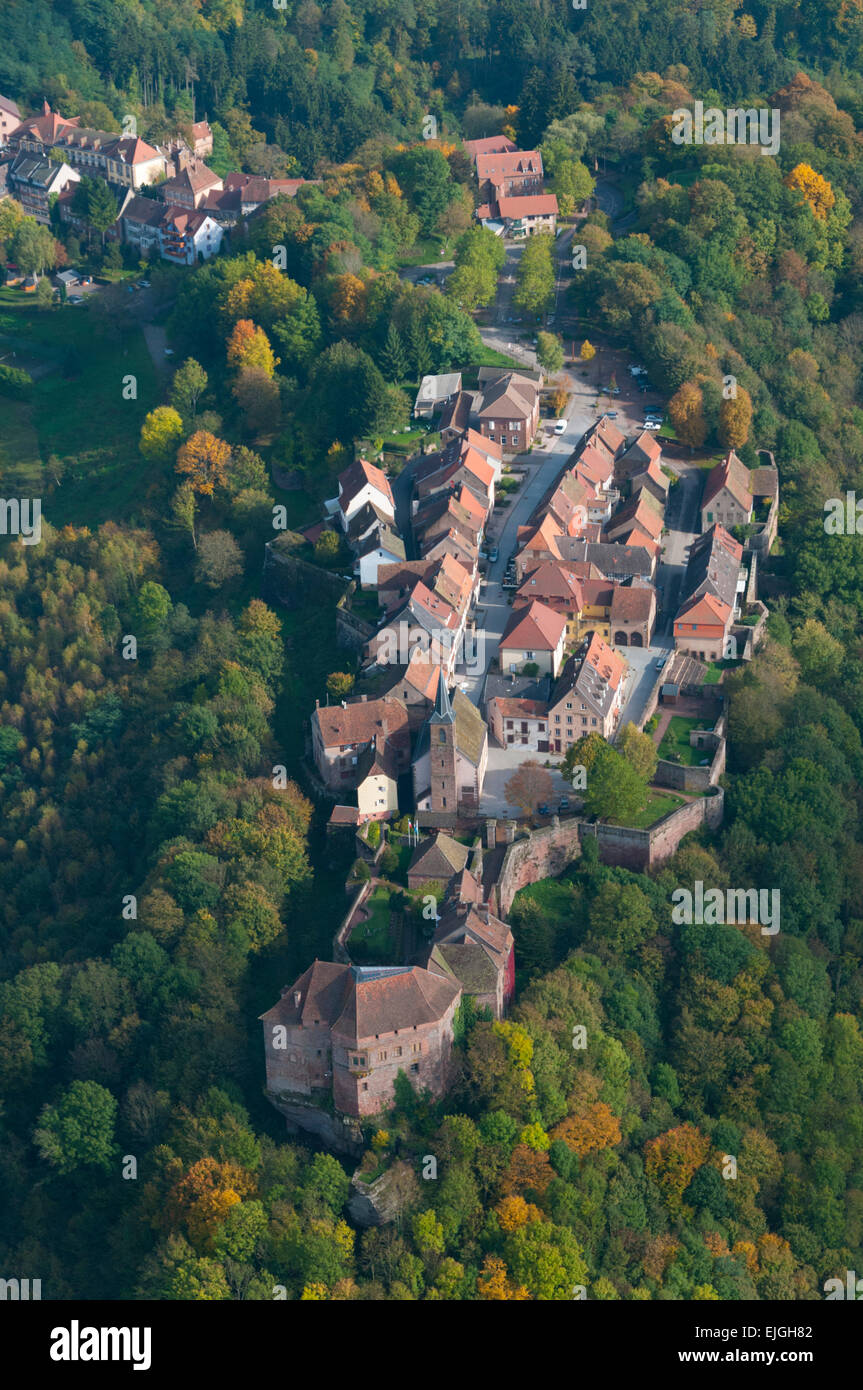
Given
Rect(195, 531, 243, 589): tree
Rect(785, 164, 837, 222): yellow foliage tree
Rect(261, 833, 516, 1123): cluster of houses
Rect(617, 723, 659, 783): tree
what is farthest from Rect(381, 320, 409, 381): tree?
Rect(261, 833, 516, 1123): cluster of houses

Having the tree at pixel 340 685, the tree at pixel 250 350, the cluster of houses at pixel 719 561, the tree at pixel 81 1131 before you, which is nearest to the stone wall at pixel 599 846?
the cluster of houses at pixel 719 561

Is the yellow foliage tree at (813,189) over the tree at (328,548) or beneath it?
over

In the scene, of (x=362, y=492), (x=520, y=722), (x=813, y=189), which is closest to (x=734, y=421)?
(x=362, y=492)

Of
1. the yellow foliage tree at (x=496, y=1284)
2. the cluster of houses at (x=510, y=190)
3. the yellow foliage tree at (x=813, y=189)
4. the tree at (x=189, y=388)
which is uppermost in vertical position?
the yellow foliage tree at (x=813, y=189)

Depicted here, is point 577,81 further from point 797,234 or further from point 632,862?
point 632,862

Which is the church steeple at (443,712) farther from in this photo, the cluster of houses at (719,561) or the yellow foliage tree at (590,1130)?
the yellow foliage tree at (590,1130)

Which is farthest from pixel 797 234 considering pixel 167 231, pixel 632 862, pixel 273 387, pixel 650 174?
pixel 632 862
